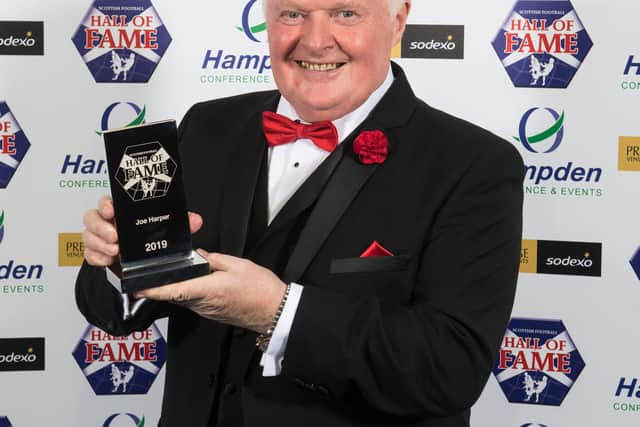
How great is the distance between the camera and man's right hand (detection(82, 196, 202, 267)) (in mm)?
1234

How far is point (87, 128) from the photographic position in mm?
2777

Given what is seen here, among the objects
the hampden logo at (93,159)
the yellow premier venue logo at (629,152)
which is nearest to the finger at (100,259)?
the hampden logo at (93,159)

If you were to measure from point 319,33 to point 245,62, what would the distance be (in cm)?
135

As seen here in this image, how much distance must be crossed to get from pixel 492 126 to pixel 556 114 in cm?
21

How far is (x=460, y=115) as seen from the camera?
2752 millimetres

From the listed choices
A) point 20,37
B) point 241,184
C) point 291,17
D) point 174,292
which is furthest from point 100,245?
point 20,37

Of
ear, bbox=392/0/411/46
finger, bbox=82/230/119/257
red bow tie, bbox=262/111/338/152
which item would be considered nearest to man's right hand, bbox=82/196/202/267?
finger, bbox=82/230/119/257

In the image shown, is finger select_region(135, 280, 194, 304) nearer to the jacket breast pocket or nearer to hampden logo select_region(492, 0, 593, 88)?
the jacket breast pocket

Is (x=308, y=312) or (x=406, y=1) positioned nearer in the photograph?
(x=308, y=312)

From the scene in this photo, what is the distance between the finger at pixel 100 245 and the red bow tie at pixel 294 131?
0.40 m

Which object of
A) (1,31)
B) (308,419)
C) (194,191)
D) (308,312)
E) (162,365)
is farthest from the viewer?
(162,365)

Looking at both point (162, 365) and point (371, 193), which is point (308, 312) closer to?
point (371, 193)

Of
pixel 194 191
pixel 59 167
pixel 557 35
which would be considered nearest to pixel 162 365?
pixel 59 167

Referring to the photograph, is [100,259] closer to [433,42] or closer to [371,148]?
[371,148]
